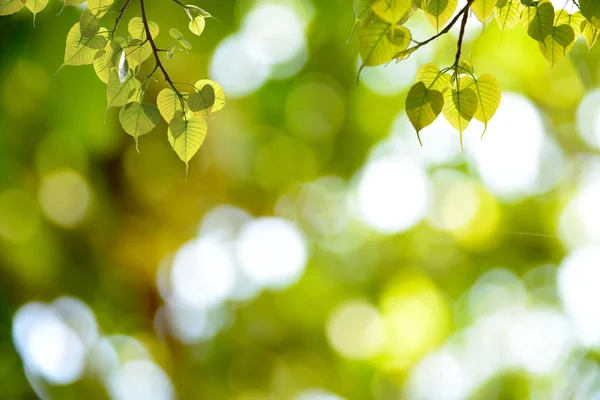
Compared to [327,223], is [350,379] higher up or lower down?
lower down

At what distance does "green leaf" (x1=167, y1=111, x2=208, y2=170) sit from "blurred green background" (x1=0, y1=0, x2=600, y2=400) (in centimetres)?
209

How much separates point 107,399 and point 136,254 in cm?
65

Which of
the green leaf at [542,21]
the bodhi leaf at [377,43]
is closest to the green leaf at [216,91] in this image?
the bodhi leaf at [377,43]

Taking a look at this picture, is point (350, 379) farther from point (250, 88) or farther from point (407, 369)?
point (250, 88)

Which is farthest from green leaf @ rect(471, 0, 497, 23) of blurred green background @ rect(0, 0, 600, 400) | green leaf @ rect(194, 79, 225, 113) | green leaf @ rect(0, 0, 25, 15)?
blurred green background @ rect(0, 0, 600, 400)

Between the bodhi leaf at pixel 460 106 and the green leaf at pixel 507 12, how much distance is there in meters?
0.07

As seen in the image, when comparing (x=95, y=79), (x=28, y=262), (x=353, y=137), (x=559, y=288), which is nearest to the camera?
(x=95, y=79)

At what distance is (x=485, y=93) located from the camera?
471 mm

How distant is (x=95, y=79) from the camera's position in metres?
2.24

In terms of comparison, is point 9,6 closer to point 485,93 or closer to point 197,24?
point 197,24

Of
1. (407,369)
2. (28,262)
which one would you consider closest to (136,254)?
(28,262)

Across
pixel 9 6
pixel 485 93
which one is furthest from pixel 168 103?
pixel 485 93

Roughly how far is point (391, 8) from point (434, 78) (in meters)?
0.11

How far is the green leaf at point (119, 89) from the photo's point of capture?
0.50 metres
